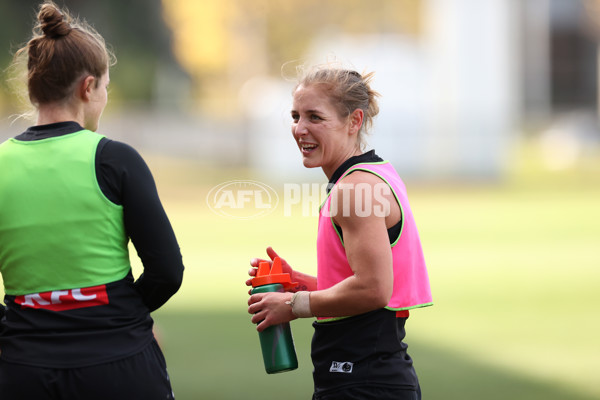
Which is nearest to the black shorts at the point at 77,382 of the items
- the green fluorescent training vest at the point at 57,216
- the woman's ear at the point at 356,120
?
the green fluorescent training vest at the point at 57,216

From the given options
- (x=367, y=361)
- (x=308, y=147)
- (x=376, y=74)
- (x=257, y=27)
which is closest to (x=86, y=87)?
(x=308, y=147)

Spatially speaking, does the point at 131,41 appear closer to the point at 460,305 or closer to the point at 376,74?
the point at 460,305

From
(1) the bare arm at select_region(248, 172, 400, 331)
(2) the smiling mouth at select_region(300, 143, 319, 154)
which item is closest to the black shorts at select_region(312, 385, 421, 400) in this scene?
(1) the bare arm at select_region(248, 172, 400, 331)

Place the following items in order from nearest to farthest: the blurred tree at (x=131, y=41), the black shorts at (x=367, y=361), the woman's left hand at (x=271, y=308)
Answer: the black shorts at (x=367, y=361) < the woman's left hand at (x=271, y=308) < the blurred tree at (x=131, y=41)

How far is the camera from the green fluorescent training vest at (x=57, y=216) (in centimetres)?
290

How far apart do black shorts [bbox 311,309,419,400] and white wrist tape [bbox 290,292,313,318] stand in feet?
0.38

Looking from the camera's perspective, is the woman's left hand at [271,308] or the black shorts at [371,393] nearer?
the black shorts at [371,393]

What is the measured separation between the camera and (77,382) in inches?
113

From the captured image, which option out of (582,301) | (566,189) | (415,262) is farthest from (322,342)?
(566,189)

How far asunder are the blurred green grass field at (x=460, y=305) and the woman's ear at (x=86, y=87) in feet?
13.1

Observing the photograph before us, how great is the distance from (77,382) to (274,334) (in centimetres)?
79

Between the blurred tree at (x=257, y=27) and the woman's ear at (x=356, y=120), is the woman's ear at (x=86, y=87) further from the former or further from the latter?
the blurred tree at (x=257, y=27)

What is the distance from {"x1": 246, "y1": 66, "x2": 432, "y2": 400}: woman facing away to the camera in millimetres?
3027

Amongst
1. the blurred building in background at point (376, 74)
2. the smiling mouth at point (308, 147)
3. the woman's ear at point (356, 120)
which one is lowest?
the smiling mouth at point (308, 147)
